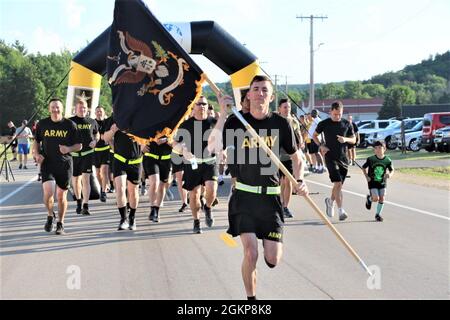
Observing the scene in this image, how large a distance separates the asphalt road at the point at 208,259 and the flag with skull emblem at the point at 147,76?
1.64 m

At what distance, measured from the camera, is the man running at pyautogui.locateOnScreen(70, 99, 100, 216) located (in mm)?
11227

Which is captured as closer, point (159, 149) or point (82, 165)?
point (159, 149)

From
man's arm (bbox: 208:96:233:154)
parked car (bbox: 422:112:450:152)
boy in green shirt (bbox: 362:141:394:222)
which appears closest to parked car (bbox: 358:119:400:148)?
parked car (bbox: 422:112:450:152)

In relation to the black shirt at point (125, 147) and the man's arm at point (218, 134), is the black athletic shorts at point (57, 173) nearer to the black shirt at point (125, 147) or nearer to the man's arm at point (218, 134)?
the black shirt at point (125, 147)

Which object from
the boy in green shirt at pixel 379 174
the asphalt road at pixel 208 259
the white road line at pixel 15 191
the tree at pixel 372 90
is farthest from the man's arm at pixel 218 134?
the tree at pixel 372 90

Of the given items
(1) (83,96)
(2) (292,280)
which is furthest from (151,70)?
(1) (83,96)

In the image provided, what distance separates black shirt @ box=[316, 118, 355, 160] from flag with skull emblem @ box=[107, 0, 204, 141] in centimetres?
439

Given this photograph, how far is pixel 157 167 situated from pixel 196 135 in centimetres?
117

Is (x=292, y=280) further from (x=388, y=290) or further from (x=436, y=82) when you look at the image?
(x=436, y=82)

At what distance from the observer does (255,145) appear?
17.7 feet

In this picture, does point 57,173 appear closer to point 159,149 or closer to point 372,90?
point 159,149

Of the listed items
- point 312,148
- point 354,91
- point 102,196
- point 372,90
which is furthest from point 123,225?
point 372,90
